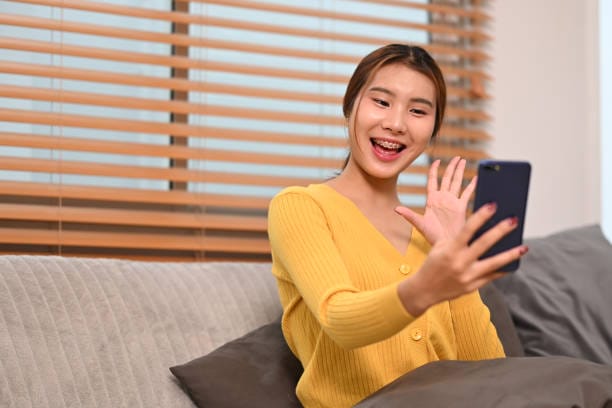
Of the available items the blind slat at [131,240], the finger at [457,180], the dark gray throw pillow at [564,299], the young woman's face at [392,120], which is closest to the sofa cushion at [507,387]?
the finger at [457,180]

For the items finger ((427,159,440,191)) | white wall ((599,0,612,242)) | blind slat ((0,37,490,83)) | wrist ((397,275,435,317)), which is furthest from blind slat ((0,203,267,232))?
white wall ((599,0,612,242))

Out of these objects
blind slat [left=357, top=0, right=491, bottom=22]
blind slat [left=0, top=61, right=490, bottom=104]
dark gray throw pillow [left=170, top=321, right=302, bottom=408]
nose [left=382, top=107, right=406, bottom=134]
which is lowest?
dark gray throw pillow [left=170, top=321, right=302, bottom=408]

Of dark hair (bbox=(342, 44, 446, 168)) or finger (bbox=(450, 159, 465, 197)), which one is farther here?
dark hair (bbox=(342, 44, 446, 168))

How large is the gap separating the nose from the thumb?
21cm

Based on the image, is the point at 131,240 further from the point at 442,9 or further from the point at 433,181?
the point at 442,9

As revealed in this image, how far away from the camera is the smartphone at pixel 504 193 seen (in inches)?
47.2

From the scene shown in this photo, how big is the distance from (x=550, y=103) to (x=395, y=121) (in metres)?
1.55

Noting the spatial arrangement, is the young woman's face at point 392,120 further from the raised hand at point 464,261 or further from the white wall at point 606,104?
the white wall at point 606,104

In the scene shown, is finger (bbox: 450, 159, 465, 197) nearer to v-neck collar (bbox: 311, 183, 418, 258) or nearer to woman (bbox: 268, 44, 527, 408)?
woman (bbox: 268, 44, 527, 408)

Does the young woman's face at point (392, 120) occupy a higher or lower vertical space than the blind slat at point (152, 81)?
lower

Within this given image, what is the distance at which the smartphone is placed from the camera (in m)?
1.20

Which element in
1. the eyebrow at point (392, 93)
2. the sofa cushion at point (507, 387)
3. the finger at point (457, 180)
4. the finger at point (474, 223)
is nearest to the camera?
the finger at point (474, 223)

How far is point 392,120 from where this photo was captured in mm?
1696

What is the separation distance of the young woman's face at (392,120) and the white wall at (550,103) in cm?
127
